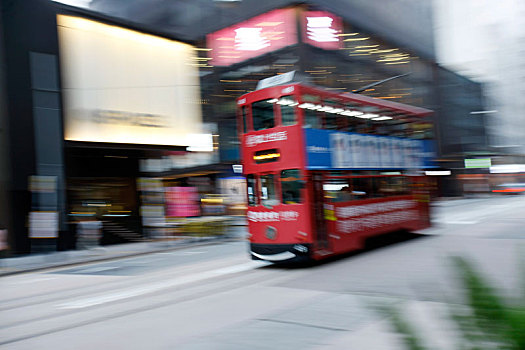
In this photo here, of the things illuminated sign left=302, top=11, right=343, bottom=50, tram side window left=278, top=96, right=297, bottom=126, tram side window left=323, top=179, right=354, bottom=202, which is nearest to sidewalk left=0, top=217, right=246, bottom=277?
tram side window left=323, top=179, right=354, bottom=202

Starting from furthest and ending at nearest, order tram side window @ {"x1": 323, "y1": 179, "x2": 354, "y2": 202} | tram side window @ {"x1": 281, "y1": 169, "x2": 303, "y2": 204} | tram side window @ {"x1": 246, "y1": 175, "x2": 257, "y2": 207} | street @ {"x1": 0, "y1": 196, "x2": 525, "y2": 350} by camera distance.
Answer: tram side window @ {"x1": 246, "y1": 175, "x2": 257, "y2": 207}
tram side window @ {"x1": 323, "y1": 179, "x2": 354, "y2": 202}
tram side window @ {"x1": 281, "y1": 169, "x2": 303, "y2": 204}
street @ {"x1": 0, "y1": 196, "x2": 525, "y2": 350}

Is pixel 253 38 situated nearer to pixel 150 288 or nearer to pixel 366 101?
pixel 366 101

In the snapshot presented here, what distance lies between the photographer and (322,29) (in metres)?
32.9

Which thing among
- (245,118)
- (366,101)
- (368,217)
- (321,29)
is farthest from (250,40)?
(368,217)

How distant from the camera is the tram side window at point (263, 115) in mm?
10117

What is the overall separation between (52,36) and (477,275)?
61.1 feet

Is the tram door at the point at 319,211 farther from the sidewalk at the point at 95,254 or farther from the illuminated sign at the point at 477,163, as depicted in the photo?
the illuminated sign at the point at 477,163

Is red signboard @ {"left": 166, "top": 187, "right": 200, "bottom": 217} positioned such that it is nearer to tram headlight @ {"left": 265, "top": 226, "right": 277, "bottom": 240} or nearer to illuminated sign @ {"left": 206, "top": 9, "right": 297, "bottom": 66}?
illuminated sign @ {"left": 206, "top": 9, "right": 297, "bottom": 66}

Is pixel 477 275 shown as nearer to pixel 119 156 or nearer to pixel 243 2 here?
pixel 119 156

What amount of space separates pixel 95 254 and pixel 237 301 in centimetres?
1050

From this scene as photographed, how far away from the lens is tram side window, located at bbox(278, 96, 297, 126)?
31.9 feet

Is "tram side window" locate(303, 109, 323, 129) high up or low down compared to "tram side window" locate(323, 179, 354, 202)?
up

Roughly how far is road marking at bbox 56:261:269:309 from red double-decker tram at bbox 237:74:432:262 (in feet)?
1.98

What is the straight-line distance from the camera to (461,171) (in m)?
53.7
